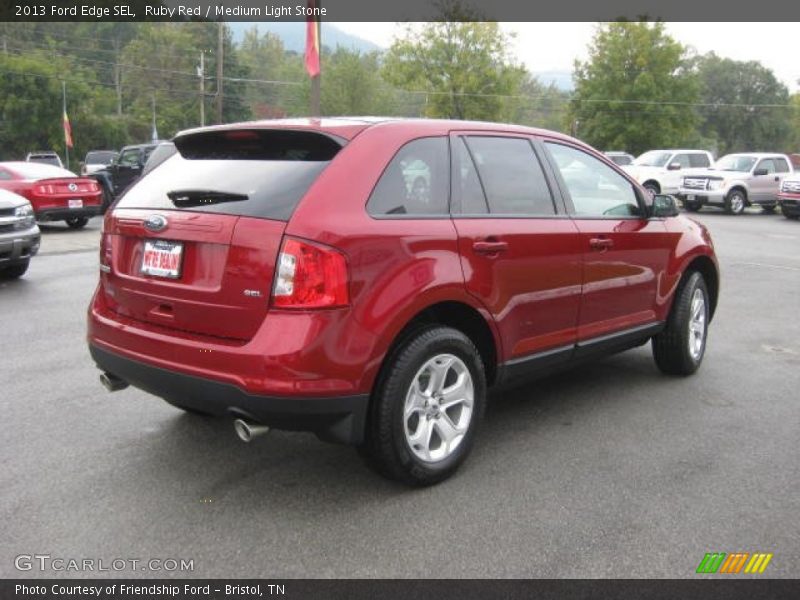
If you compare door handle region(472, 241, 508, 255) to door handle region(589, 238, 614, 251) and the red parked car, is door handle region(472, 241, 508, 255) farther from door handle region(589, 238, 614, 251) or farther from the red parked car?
the red parked car

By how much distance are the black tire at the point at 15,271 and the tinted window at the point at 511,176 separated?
24.3 ft

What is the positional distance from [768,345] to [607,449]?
3.23m

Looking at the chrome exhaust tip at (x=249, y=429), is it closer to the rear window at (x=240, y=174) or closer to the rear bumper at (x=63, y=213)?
the rear window at (x=240, y=174)

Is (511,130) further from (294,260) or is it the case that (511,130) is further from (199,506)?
(199,506)

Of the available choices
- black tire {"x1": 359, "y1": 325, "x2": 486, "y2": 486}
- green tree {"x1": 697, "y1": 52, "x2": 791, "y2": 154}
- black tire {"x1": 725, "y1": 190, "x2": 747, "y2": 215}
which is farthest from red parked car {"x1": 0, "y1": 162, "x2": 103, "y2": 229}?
green tree {"x1": 697, "y1": 52, "x2": 791, "y2": 154}

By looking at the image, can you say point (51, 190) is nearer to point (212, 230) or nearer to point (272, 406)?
point (212, 230)

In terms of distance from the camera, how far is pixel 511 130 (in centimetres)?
421

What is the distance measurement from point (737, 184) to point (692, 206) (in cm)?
147

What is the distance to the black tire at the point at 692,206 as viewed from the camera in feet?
76.0

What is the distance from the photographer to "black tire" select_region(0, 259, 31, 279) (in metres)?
9.35

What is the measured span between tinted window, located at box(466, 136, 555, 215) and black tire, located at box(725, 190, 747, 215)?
67.1ft

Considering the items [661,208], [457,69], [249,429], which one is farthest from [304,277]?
[457,69]

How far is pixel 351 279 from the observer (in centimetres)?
311

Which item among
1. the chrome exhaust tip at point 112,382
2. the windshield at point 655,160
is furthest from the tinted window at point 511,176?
the windshield at point 655,160
